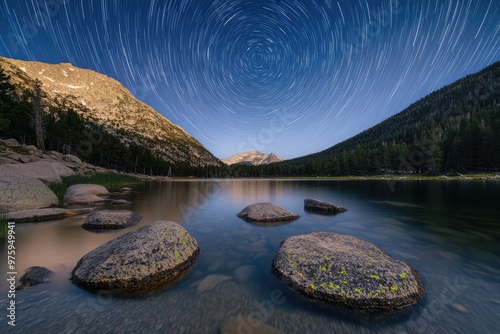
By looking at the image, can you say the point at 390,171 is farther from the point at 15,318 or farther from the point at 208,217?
the point at 15,318

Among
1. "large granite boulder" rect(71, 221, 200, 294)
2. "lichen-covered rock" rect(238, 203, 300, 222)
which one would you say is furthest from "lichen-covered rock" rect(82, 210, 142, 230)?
"lichen-covered rock" rect(238, 203, 300, 222)

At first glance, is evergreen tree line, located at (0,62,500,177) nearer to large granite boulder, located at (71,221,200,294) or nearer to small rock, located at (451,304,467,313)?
large granite boulder, located at (71,221,200,294)

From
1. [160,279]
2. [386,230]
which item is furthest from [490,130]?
[160,279]

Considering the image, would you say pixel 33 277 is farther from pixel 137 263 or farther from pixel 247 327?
pixel 247 327

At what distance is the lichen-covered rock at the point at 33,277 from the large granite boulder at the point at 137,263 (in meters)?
0.73

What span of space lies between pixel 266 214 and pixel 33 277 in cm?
1223

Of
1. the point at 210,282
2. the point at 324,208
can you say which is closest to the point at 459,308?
the point at 210,282

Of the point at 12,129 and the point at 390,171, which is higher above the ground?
the point at 12,129

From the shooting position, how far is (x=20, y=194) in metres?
16.2

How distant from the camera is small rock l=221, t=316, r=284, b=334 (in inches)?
185

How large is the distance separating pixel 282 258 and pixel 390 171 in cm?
15753

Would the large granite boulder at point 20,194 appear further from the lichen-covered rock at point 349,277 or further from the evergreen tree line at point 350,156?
the evergreen tree line at point 350,156

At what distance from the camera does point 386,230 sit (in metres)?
13.6

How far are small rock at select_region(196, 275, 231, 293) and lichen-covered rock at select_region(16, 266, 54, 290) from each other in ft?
16.1
